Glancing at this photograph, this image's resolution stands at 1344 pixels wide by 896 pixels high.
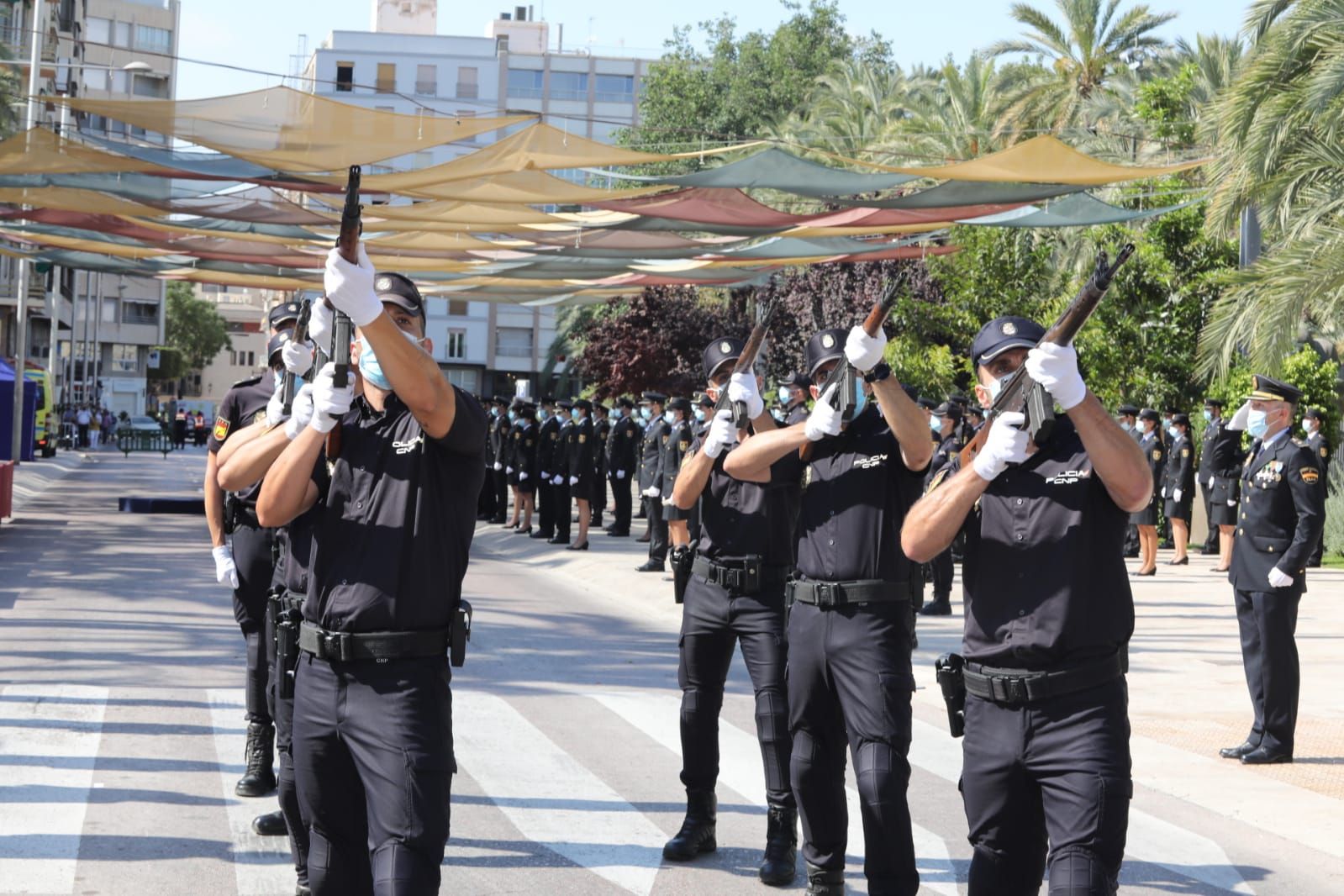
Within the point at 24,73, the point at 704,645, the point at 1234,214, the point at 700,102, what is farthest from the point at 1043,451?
the point at 24,73

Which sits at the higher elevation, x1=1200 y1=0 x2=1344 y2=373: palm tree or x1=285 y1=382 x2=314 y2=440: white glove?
A: x1=1200 y1=0 x2=1344 y2=373: palm tree

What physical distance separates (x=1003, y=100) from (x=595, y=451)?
16.5 metres

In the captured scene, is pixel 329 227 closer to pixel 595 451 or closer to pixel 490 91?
pixel 595 451

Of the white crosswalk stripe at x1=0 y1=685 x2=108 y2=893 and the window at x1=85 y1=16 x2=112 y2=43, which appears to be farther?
the window at x1=85 y1=16 x2=112 y2=43

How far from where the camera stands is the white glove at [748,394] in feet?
21.5

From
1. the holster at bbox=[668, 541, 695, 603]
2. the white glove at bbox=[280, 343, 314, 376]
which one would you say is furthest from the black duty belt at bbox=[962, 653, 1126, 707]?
the white glove at bbox=[280, 343, 314, 376]

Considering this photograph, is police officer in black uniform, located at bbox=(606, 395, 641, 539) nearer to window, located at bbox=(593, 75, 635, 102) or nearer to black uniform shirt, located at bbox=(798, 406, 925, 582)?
black uniform shirt, located at bbox=(798, 406, 925, 582)

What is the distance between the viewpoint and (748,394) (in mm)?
6547

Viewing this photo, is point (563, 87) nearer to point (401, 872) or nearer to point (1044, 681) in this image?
point (1044, 681)

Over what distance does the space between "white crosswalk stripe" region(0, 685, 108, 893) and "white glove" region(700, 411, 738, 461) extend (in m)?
3.11

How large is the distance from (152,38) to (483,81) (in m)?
36.7

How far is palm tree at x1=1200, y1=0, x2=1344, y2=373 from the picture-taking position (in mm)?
17797

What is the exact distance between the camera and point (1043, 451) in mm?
4477

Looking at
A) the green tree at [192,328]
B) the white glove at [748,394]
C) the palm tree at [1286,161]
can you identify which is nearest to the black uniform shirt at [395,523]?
the white glove at [748,394]
